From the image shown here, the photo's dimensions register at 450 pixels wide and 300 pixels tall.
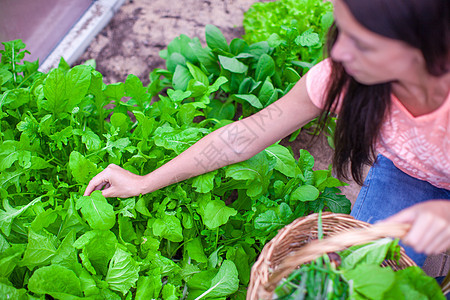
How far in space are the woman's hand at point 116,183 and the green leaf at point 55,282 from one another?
25 cm

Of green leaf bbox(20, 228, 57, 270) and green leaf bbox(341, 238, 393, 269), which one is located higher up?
green leaf bbox(20, 228, 57, 270)

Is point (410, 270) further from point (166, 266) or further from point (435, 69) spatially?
point (166, 266)

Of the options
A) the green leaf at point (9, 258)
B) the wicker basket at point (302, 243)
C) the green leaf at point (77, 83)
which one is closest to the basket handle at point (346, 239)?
the wicker basket at point (302, 243)

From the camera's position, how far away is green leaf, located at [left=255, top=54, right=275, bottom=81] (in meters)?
1.74

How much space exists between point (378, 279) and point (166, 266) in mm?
703

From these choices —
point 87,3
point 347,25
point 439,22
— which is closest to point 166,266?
point 347,25

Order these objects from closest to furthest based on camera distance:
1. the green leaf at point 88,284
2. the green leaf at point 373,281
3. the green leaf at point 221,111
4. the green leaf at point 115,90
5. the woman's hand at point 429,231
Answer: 1. the woman's hand at point 429,231
2. the green leaf at point 373,281
3. the green leaf at point 88,284
4. the green leaf at point 115,90
5. the green leaf at point 221,111

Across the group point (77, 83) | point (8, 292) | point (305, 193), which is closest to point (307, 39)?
point (305, 193)

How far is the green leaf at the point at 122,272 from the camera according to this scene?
3.87 feet

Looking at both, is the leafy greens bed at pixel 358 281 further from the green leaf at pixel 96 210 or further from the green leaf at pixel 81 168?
the green leaf at pixel 81 168

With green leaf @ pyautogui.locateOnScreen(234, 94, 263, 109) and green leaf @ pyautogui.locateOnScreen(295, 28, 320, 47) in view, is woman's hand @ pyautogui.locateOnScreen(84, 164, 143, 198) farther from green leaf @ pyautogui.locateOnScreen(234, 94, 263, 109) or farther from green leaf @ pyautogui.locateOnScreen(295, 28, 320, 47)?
green leaf @ pyautogui.locateOnScreen(295, 28, 320, 47)

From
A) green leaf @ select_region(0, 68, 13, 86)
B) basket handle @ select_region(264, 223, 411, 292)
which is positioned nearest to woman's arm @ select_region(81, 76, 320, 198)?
basket handle @ select_region(264, 223, 411, 292)

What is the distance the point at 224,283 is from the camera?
1.25m

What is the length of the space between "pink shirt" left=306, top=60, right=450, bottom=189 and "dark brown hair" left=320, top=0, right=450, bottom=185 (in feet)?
0.11
